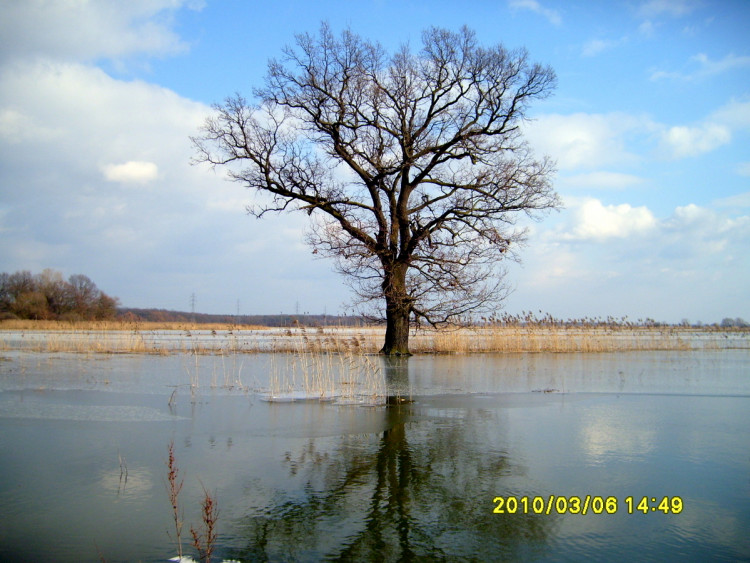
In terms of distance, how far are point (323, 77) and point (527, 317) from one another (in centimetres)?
1212

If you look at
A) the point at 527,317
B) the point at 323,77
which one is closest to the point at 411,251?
the point at 323,77

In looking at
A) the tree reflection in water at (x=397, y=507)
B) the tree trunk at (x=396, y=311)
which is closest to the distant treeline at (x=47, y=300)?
the tree trunk at (x=396, y=311)

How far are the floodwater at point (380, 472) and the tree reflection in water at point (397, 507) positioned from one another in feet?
0.07

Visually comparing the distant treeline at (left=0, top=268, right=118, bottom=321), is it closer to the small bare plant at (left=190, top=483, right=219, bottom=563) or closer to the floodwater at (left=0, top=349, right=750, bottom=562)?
the floodwater at (left=0, top=349, right=750, bottom=562)

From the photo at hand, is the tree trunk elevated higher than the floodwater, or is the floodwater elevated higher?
the tree trunk

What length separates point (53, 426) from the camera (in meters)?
7.52

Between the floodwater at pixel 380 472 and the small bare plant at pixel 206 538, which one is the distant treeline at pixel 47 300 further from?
the small bare plant at pixel 206 538

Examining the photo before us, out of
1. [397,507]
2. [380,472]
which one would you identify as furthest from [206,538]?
[380,472]
